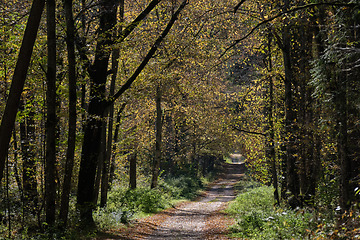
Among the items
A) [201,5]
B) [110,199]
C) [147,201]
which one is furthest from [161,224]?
[201,5]

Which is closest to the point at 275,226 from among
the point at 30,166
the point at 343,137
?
the point at 343,137

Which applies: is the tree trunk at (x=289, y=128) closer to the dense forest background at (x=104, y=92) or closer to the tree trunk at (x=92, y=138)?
the dense forest background at (x=104, y=92)

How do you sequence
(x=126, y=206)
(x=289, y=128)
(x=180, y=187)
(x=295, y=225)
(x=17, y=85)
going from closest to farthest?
(x=17, y=85) → (x=295, y=225) → (x=289, y=128) → (x=126, y=206) → (x=180, y=187)

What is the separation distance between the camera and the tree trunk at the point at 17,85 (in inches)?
236

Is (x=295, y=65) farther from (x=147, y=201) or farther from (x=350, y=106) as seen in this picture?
(x=147, y=201)

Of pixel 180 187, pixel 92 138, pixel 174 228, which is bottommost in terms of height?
pixel 180 187

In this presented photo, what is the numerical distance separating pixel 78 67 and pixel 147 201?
9.54m

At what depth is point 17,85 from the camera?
607 cm

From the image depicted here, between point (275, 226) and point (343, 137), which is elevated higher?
→ point (343, 137)

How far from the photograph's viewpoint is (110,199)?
1770 cm

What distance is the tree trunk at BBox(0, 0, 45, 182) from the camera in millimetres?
5988

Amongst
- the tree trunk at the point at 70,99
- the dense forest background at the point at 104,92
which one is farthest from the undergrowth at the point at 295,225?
the tree trunk at the point at 70,99

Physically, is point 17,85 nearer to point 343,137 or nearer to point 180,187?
point 343,137

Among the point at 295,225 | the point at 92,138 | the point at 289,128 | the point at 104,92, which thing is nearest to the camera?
the point at 295,225
